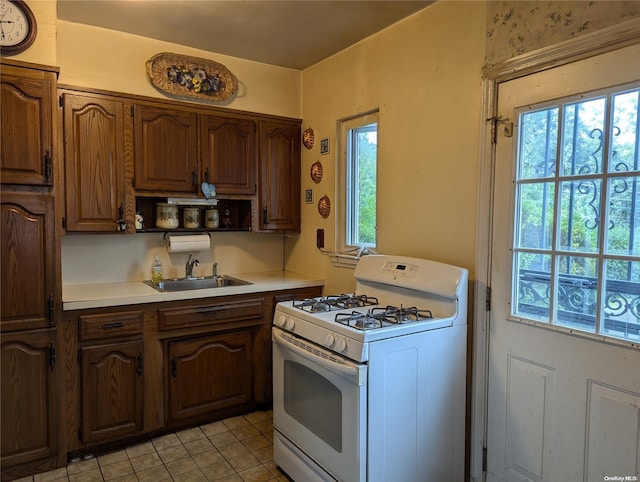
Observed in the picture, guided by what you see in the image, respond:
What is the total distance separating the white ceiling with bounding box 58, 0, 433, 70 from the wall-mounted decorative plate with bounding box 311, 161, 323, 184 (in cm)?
77

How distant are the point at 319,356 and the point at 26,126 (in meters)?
1.81

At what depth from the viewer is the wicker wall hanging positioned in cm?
281

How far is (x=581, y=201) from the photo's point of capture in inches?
66.1

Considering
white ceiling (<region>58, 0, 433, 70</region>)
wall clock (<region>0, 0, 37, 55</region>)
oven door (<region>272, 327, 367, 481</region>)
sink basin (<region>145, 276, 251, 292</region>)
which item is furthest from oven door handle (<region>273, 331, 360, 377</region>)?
wall clock (<region>0, 0, 37, 55</region>)

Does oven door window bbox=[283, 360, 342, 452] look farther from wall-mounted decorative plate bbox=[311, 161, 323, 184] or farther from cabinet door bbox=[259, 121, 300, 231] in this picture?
wall-mounted decorative plate bbox=[311, 161, 323, 184]

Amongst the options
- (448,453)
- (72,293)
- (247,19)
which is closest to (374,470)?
(448,453)

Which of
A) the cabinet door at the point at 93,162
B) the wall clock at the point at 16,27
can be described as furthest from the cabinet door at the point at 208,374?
the wall clock at the point at 16,27

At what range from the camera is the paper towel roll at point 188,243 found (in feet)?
9.84

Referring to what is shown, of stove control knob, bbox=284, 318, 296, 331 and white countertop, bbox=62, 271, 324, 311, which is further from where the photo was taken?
white countertop, bbox=62, 271, 324, 311

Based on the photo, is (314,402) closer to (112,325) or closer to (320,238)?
(112,325)

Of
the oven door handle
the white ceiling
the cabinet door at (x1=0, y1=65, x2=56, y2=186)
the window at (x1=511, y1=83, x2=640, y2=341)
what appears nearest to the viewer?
the window at (x1=511, y1=83, x2=640, y2=341)

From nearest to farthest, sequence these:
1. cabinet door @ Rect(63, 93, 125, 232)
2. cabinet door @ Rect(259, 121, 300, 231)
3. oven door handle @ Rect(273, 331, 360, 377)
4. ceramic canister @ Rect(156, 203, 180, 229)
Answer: oven door handle @ Rect(273, 331, 360, 377), cabinet door @ Rect(63, 93, 125, 232), ceramic canister @ Rect(156, 203, 180, 229), cabinet door @ Rect(259, 121, 300, 231)

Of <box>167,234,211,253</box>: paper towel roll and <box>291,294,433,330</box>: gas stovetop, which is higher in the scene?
<box>167,234,211,253</box>: paper towel roll

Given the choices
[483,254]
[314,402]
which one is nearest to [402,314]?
[483,254]
